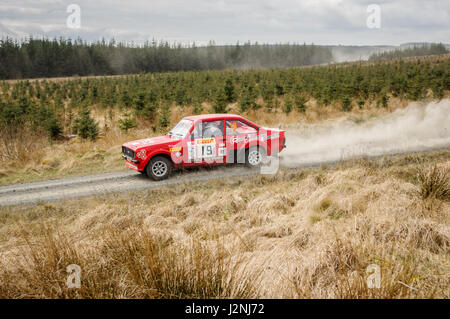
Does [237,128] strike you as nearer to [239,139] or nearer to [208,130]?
[239,139]

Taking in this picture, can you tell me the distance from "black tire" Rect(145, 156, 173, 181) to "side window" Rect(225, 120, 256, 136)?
202 centimetres

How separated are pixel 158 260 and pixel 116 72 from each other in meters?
92.8

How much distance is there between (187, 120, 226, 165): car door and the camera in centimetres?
991

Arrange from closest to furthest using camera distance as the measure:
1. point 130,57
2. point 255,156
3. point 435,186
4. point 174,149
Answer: point 435,186
point 174,149
point 255,156
point 130,57

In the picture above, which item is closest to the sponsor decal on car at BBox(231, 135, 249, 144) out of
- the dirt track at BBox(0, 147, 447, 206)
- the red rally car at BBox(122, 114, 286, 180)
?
the red rally car at BBox(122, 114, 286, 180)

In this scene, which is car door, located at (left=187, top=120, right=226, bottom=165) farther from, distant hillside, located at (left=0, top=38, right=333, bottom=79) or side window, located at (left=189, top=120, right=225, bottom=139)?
distant hillside, located at (left=0, top=38, right=333, bottom=79)

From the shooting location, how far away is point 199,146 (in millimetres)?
9977

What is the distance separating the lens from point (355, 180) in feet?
25.0

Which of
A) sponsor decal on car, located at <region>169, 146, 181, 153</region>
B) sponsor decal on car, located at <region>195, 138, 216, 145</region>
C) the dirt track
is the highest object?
sponsor decal on car, located at <region>195, 138, 216, 145</region>

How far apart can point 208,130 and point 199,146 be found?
1.78 ft

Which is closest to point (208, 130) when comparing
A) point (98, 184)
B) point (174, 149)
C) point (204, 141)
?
point (204, 141)

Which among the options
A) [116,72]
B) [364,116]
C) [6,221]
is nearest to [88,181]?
[6,221]

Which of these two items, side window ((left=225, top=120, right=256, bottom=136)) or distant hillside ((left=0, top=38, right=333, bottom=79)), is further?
distant hillside ((left=0, top=38, right=333, bottom=79))

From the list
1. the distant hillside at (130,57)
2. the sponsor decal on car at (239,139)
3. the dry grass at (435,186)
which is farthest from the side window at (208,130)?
the distant hillside at (130,57)
